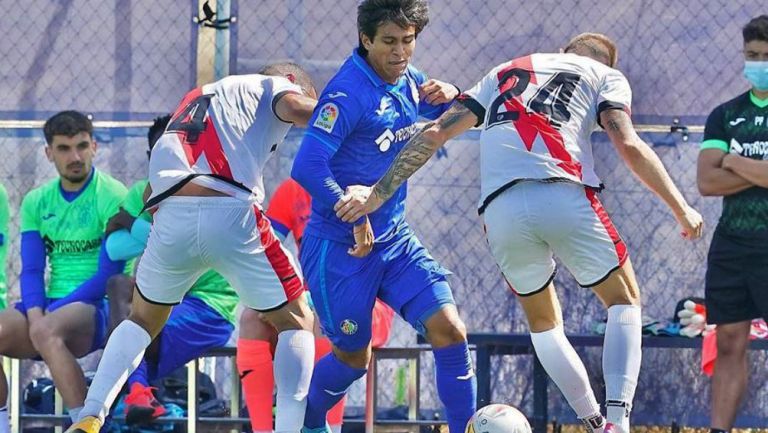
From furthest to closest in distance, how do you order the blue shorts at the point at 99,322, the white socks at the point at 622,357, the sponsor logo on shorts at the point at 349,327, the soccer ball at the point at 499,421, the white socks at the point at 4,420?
the blue shorts at the point at 99,322 < the white socks at the point at 4,420 < the sponsor logo on shorts at the point at 349,327 < the white socks at the point at 622,357 < the soccer ball at the point at 499,421

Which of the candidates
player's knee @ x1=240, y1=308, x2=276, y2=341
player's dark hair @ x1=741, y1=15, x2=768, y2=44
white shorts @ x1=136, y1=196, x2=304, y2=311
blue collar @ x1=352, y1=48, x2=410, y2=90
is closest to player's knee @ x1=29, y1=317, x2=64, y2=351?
player's knee @ x1=240, y1=308, x2=276, y2=341

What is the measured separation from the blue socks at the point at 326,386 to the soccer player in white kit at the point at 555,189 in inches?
33.1

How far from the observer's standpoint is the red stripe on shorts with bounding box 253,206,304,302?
6336 millimetres

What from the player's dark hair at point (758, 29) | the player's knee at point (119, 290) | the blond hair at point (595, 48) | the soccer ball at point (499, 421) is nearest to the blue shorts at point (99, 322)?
the player's knee at point (119, 290)

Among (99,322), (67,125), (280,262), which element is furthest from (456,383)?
(67,125)

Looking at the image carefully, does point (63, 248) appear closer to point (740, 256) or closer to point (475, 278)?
point (475, 278)

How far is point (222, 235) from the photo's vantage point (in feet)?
20.6

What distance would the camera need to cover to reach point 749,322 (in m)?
7.50

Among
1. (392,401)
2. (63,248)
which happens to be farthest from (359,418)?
(63,248)

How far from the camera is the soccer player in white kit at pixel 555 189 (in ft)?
20.2

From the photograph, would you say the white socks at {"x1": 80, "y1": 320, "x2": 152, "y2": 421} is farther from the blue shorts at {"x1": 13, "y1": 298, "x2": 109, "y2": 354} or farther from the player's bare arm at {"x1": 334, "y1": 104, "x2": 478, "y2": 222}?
the blue shorts at {"x1": 13, "y1": 298, "x2": 109, "y2": 354}

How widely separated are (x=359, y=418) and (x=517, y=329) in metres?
1.01

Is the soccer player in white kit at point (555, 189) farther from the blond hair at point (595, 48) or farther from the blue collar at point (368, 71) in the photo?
the blue collar at point (368, 71)

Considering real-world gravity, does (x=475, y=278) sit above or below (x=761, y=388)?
above
